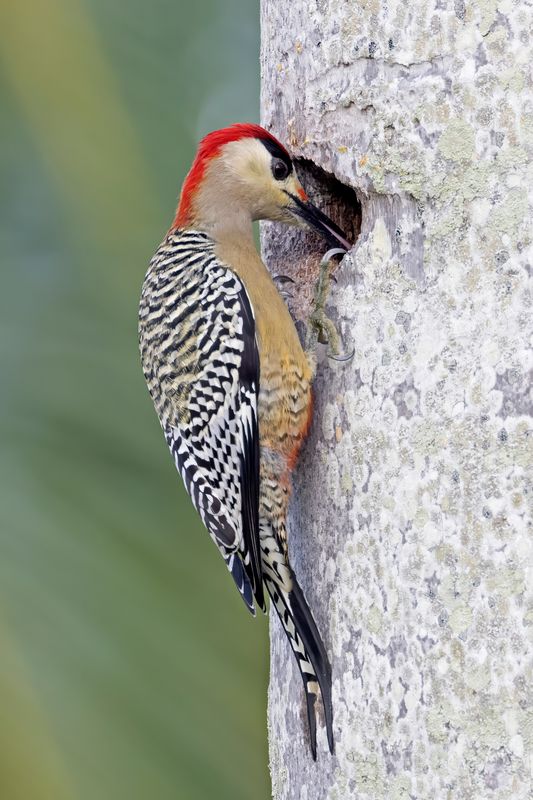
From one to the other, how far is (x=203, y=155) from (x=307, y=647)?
105cm

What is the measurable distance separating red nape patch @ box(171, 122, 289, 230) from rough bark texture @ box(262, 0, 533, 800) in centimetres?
29

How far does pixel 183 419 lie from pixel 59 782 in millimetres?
1139

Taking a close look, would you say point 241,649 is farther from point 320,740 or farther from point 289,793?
point 320,740

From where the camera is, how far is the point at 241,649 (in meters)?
2.78

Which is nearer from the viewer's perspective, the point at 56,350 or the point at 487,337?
the point at 487,337

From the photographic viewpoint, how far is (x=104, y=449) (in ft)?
9.20

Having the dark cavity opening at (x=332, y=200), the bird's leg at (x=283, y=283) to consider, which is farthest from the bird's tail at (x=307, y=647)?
the dark cavity opening at (x=332, y=200)

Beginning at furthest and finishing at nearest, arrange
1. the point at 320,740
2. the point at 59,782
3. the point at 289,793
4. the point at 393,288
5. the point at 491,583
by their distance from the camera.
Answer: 1. the point at 59,782
2. the point at 289,793
3. the point at 320,740
4. the point at 393,288
5. the point at 491,583

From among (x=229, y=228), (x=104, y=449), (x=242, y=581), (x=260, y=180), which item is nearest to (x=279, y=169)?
(x=260, y=180)

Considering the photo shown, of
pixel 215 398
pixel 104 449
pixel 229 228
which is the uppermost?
pixel 229 228

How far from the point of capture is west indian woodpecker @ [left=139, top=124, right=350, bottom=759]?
190cm

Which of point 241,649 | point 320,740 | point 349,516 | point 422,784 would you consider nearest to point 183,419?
point 349,516

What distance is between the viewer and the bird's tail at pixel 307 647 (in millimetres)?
1744

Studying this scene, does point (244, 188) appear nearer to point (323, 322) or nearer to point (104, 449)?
point (323, 322)
